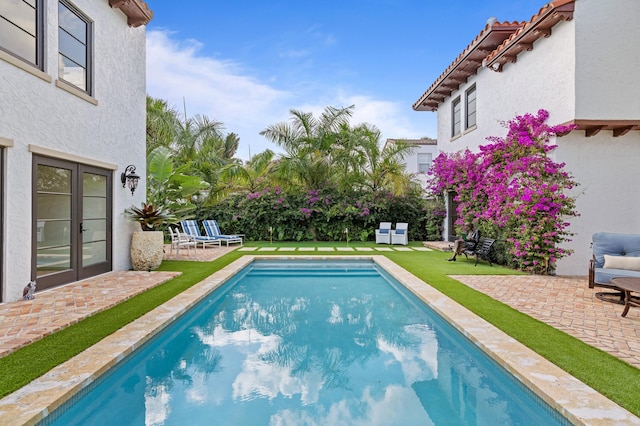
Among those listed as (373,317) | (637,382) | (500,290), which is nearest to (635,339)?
(637,382)

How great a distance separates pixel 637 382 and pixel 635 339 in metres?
1.72

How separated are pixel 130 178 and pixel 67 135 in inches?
102

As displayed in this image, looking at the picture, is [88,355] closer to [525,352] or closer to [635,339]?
[525,352]

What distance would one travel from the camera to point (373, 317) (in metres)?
7.30

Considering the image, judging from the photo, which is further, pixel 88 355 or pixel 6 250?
pixel 6 250

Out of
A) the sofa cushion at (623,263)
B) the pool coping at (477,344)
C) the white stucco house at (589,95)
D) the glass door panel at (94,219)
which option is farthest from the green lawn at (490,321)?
the white stucco house at (589,95)

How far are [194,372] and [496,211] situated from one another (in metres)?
9.76

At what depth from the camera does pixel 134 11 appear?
1038cm

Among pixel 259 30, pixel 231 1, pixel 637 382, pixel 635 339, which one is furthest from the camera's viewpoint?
pixel 259 30

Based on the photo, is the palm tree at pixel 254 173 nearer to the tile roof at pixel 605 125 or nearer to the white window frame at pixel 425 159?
the tile roof at pixel 605 125

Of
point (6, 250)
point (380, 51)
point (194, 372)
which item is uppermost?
point (380, 51)

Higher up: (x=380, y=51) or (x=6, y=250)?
(x=380, y=51)

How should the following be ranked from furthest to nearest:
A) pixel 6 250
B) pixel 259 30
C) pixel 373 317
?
pixel 259 30 < pixel 373 317 < pixel 6 250

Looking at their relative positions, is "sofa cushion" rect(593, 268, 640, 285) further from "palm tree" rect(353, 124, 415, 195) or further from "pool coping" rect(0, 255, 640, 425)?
"palm tree" rect(353, 124, 415, 195)
